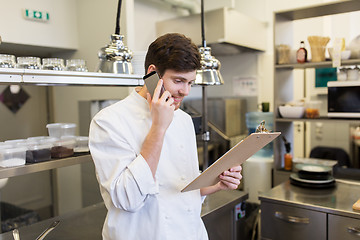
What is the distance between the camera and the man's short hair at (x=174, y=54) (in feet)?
3.55

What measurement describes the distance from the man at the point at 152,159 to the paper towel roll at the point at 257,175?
1926mm

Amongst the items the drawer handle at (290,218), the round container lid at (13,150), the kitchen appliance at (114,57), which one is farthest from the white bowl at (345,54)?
the round container lid at (13,150)

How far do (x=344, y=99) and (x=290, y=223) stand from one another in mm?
1046

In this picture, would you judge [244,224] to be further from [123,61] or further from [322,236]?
[123,61]

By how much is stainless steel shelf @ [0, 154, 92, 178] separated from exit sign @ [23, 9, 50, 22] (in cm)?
139

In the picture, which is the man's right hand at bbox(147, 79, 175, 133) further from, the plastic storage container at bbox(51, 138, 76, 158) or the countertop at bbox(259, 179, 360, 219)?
the countertop at bbox(259, 179, 360, 219)

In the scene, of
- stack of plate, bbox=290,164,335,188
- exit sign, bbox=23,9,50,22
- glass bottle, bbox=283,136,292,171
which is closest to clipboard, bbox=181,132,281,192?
stack of plate, bbox=290,164,335,188

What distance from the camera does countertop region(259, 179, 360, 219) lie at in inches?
75.6

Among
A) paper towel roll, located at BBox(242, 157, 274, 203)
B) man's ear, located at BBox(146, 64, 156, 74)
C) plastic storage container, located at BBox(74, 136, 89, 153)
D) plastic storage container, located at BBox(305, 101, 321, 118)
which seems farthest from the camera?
paper towel roll, located at BBox(242, 157, 274, 203)

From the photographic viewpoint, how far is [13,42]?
2.27 metres

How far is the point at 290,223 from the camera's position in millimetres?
2082

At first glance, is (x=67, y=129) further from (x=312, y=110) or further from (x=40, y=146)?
(x=312, y=110)

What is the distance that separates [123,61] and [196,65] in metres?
0.55

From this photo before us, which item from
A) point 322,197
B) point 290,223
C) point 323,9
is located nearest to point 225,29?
point 323,9
